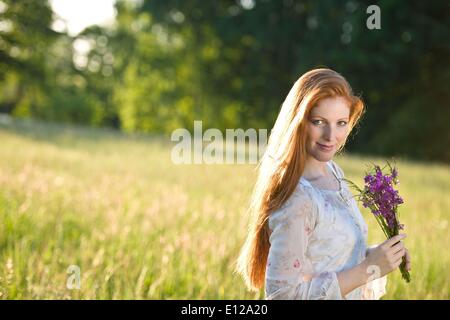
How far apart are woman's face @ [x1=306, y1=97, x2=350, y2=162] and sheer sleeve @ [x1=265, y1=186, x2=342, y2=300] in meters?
0.18

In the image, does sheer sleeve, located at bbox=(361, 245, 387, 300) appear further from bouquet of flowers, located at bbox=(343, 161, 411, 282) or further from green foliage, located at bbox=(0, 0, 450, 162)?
green foliage, located at bbox=(0, 0, 450, 162)

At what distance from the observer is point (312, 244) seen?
1983 mm

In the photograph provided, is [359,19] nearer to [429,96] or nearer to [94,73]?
[429,96]

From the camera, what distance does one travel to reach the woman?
1.89 meters

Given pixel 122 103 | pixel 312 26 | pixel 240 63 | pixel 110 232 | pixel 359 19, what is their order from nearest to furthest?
1. pixel 110 232
2. pixel 359 19
3. pixel 312 26
4. pixel 240 63
5. pixel 122 103

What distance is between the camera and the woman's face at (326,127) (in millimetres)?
1995

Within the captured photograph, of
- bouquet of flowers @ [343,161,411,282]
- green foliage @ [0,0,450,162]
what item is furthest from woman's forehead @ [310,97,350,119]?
green foliage @ [0,0,450,162]

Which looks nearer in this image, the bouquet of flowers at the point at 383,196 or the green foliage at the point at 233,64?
the bouquet of flowers at the point at 383,196

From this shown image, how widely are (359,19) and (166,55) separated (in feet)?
57.7

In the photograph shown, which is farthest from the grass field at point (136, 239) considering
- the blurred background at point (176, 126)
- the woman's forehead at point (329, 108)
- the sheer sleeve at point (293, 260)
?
the woman's forehead at point (329, 108)

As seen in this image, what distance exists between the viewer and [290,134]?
1.99m

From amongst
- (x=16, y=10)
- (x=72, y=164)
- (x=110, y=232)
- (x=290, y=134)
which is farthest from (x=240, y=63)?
(x=290, y=134)

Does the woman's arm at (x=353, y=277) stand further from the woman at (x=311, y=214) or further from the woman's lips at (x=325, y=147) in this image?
the woman's lips at (x=325, y=147)

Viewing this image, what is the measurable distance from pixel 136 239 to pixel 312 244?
2.97m
